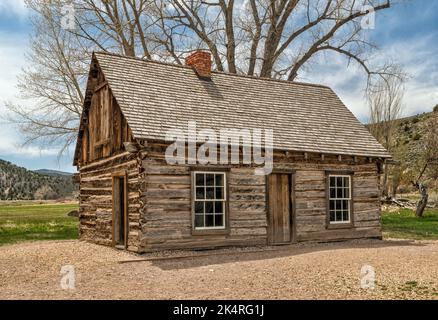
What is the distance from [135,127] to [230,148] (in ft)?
9.94

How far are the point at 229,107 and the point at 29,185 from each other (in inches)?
3504

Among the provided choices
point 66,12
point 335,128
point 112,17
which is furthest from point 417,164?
point 66,12

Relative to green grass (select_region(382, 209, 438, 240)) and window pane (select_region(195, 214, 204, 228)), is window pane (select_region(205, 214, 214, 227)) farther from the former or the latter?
green grass (select_region(382, 209, 438, 240))

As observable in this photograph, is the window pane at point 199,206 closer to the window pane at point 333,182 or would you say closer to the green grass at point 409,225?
the window pane at point 333,182

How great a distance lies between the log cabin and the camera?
1359cm

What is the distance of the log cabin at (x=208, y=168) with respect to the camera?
13586 millimetres

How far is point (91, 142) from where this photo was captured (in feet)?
56.7

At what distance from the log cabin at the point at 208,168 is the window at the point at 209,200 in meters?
0.03

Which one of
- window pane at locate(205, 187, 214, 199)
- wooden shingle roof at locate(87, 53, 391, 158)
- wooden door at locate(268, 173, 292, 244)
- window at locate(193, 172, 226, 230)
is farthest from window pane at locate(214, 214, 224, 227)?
wooden shingle roof at locate(87, 53, 391, 158)

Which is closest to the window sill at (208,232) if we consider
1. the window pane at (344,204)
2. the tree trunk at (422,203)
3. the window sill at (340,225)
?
the window sill at (340,225)

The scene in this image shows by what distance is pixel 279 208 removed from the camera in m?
15.7

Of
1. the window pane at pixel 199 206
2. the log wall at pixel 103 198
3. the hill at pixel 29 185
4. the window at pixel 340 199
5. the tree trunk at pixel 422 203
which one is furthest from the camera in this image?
the hill at pixel 29 185
